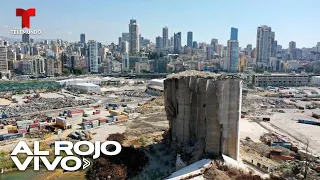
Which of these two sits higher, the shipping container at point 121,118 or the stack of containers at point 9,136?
the shipping container at point 121,118

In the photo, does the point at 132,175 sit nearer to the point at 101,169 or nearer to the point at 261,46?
the point at 101,169

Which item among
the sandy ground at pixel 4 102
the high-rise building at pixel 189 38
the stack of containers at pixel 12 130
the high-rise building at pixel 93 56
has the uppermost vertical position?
the high-rise building at pixel 189 38

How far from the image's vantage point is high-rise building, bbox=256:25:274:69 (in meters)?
104

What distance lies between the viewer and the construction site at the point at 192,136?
15.9m

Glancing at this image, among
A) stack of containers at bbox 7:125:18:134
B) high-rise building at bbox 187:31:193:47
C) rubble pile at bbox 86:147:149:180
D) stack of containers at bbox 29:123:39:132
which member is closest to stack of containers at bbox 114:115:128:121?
stack of containers at bbox 29:123:39:132

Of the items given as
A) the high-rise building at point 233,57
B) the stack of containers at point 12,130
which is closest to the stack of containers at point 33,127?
the stack of containers at point 12,130

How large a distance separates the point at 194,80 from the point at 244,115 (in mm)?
16945

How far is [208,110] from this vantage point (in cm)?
1648

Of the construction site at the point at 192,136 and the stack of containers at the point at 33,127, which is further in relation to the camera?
the stack of containers at the point at 33,127

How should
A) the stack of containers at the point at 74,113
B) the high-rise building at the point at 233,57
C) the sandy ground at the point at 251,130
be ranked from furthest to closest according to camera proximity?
1. the high-rise building at the point at 233,57
2. the stack of containers at the point at 74,113
3. the sandy ground at the point at 251,130

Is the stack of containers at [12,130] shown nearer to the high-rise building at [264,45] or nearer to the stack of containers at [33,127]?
the stack of containers at [33,127]

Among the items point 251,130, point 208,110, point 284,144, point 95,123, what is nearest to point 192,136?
point 208,110

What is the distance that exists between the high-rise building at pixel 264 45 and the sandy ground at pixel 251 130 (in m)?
76.2

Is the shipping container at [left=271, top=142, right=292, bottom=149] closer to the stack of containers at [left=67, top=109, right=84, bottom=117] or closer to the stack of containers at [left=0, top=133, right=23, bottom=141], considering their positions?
the stack of containers at [left=0, top=133, right=23, bottom=141]
